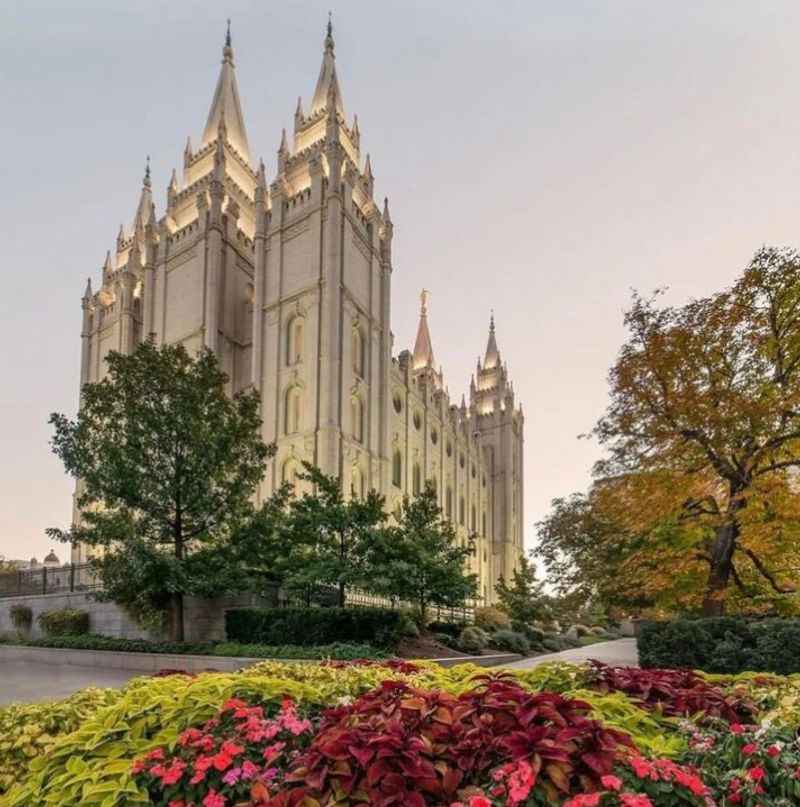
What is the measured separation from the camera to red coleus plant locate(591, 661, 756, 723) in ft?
12.3

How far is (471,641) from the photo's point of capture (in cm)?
2005

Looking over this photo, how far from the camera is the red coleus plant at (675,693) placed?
3742 millimetres

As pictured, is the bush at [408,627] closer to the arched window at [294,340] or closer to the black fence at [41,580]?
the black fence at [41,580]

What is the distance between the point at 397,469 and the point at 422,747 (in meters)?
51.8

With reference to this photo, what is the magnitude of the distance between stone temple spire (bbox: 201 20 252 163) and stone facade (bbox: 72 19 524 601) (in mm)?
131

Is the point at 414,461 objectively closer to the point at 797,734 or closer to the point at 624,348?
the point at 624,348

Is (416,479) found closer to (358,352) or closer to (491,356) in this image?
(358,352)

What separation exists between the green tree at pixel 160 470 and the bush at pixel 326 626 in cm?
177

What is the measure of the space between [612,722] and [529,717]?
0.53 m

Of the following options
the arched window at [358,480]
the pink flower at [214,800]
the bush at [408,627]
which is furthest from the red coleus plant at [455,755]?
the arched window at [358,480]

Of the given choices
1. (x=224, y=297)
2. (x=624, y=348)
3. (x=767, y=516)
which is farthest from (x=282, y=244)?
(x=767, y=516)

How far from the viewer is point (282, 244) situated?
156ft

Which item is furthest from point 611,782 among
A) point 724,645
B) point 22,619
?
point 22,619

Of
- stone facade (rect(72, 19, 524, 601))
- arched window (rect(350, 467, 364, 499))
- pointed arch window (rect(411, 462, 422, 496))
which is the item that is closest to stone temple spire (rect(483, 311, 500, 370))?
stone facade (rect(72, 19, 524, 601))
